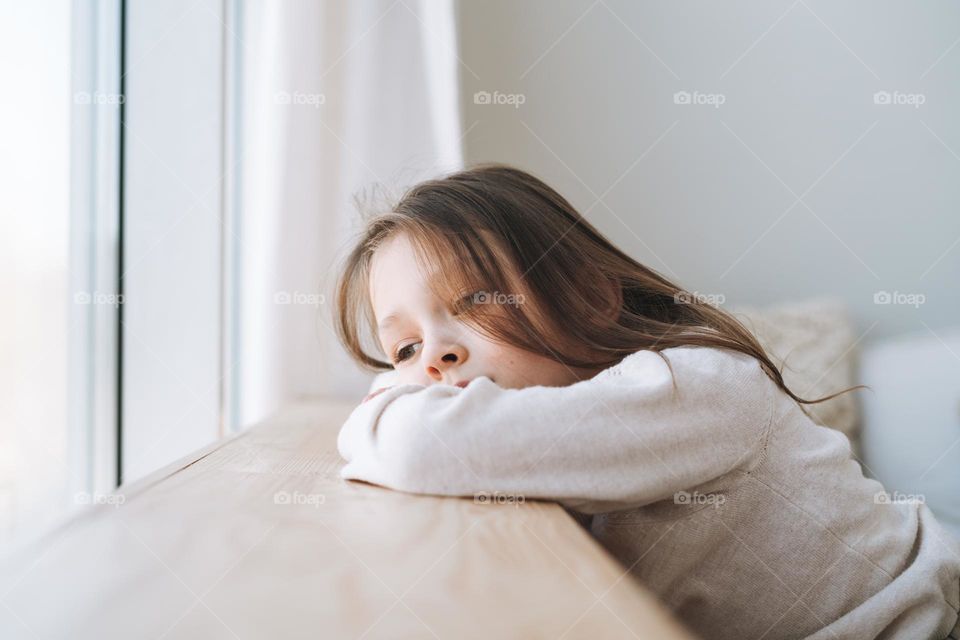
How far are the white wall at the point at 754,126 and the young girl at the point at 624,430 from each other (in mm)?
1071

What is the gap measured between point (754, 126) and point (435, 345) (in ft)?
5.04

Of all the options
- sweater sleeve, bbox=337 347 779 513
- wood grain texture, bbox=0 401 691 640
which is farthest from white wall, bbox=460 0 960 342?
wood grain texture, bbox=0 401 691 640

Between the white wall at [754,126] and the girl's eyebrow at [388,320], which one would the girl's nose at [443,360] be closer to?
the girl's eyebrow at [388,320]

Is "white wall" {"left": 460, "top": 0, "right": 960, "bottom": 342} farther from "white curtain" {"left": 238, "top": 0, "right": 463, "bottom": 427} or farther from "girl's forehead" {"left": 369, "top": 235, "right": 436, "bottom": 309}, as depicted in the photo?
"girl's forehead" {"left": 369, "top": 235, "right": 436, "bottom": 309}

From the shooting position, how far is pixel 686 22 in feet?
6.32

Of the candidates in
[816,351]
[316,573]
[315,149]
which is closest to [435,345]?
[316,573]

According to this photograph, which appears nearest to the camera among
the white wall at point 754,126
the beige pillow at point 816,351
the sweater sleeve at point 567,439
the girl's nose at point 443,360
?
the sweater sleeve at point 567,439

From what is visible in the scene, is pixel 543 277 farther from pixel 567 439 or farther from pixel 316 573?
pixel 316 573

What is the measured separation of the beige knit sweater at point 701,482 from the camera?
52 centimetres

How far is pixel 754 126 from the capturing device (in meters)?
1.93

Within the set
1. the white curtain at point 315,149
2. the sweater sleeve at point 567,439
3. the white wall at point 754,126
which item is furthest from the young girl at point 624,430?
the white wall at point 754,126

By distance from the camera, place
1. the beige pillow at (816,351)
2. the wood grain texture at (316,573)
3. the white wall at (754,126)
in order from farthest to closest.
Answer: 1. the white wall at (754,126)
2. the beige pillow at (816,351)
3. the wood grain texture at (316,573)

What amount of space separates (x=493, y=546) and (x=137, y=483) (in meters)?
0.32

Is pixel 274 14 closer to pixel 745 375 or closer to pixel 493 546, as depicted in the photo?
pixel 745 375
